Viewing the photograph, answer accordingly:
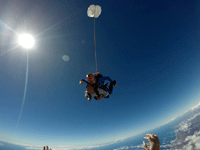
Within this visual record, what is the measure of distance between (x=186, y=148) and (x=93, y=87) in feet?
528

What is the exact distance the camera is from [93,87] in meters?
5.74

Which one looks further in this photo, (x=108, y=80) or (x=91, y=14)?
(x=91, y=14)

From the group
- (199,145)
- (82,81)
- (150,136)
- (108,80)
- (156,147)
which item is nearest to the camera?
(156,147)

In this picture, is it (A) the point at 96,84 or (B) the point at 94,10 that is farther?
(B) the point at 94,10

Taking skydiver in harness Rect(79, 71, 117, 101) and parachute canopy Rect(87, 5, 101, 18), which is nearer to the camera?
skydiver in harness Rect(79, 71, 117, 101)

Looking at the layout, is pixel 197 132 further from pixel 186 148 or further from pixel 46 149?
pixel 46 149

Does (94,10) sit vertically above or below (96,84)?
above

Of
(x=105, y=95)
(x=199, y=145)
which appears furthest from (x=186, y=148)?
Result: (x=105, y=95)

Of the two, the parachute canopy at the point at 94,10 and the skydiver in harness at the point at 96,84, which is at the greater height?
the parachute canopy at the point at 94,10

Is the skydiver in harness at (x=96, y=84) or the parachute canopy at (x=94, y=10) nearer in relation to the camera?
the skydiver in harness at (x=96, y=84)

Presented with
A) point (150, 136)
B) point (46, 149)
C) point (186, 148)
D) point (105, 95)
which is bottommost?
point (186, 148)

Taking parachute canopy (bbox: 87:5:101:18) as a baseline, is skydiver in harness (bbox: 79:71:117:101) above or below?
below

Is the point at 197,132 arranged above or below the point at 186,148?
above

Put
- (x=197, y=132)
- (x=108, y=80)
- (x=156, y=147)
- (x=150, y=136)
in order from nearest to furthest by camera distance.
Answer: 1. (x=156, y=147)
2. (x=150, y=136)
3. (x=108, y=80)
4. (x=197, y=132)
